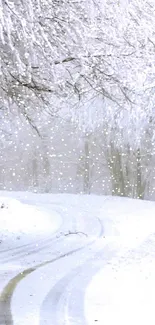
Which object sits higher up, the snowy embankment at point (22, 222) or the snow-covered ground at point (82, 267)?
the snowy embankment at point (22, 222)

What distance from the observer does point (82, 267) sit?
11.6 m

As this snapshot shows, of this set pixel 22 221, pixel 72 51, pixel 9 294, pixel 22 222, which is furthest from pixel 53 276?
pixel 22 221

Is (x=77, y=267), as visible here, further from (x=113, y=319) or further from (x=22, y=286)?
(x=113, y=319)

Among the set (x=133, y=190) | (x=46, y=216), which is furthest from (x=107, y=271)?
(x=133, y=190)

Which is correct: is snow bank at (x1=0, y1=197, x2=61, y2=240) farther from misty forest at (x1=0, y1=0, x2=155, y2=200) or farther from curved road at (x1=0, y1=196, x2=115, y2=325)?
misty forest at (x1=0, y1=0, x2=155, y2=200)

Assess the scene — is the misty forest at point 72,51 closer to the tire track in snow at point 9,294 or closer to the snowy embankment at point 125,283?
the snowy embankment at point 125,283

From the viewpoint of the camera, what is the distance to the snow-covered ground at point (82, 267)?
25.2ft

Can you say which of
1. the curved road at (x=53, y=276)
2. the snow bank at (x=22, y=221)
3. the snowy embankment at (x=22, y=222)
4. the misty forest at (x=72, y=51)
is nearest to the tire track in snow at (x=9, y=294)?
the curved road at (x=53, y=276)

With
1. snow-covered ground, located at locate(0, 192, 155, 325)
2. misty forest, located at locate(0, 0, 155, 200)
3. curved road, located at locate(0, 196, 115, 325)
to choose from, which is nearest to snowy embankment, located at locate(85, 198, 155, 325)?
snow-covered ground, located at locate(0, 192, 155, 325)

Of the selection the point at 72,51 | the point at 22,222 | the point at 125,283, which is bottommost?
the point at 125,283

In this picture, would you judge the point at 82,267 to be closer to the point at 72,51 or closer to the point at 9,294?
the point at 9,294

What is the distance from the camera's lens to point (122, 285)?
31.9 ft

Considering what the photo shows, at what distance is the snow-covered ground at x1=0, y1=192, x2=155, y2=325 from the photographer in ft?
25.2

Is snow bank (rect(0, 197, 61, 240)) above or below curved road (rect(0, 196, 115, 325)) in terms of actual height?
above
